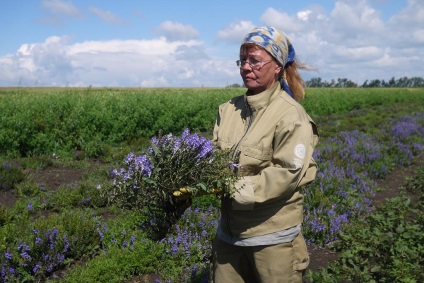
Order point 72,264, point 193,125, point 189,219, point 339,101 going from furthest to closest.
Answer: point 339,101, point 193,125, point 189,219, point 72,264

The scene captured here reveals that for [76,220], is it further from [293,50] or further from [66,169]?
[66,169]

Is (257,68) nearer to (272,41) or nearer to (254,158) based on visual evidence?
(272,41)

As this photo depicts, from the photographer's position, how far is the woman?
8.02ft

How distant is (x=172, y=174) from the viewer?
8.32 ft

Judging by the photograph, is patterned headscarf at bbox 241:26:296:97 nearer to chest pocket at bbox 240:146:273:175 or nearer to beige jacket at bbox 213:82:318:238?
beige jacket at bbox 213:82:318:238

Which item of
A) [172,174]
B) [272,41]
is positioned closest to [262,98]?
[272,41]

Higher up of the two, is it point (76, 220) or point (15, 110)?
point (15, 110)

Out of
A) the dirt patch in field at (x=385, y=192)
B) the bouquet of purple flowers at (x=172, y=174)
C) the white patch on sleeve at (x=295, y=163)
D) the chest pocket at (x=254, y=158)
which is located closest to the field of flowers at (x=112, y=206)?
the bouquet of purple flowers at (x=172, y=174)

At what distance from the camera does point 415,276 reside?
465 centimetres

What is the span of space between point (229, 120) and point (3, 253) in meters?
3.05

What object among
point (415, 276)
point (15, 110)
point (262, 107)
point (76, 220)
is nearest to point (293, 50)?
point (262, 107)

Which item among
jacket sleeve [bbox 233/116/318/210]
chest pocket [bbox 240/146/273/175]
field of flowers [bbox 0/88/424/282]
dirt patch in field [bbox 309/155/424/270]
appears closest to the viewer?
jacket sleeve [bbox 233/116/318/210]

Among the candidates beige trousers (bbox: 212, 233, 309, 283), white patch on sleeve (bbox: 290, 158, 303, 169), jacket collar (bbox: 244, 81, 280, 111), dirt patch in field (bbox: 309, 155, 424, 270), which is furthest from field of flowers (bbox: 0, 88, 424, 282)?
white patch on sleeve (bbox: 290, 158, 303, 169)

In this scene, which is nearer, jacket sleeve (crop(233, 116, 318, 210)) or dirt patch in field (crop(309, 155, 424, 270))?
jacket sleeve (crop(233, 116, 318, 210))
